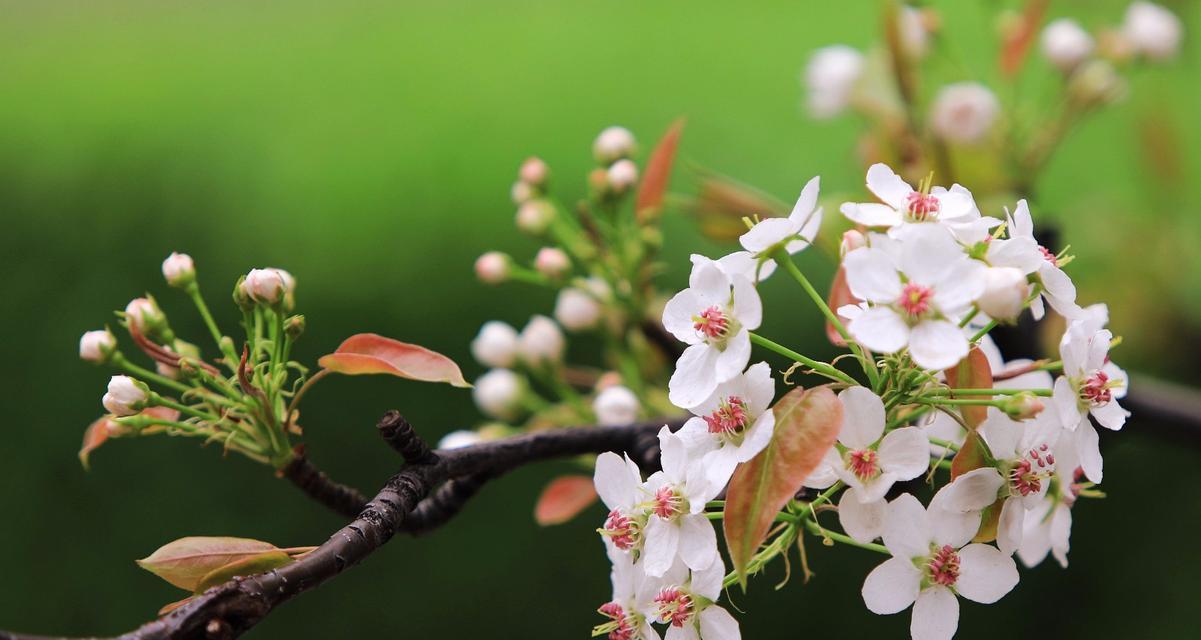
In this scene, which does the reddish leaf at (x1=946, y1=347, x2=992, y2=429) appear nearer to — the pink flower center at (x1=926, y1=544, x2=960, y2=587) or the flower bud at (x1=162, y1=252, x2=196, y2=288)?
the pink flower center at (x1=926, y1=544, x2=960, y2=587)

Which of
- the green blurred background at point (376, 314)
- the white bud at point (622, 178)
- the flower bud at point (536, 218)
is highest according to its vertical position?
the white bud at point (622, 178)

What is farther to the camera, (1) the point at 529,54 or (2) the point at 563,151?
(1) the point at 529,54

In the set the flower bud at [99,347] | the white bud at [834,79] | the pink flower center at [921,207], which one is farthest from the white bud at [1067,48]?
the flower bud at [99,347]

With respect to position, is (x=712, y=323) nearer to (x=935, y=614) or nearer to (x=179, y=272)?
(x=935, y=614)

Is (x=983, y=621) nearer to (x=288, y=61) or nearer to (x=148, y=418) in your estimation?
(x=148, y=418)

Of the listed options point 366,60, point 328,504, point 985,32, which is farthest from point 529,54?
point 328,504

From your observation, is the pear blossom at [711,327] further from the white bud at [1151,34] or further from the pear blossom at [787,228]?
the white bud at [1151,34]
